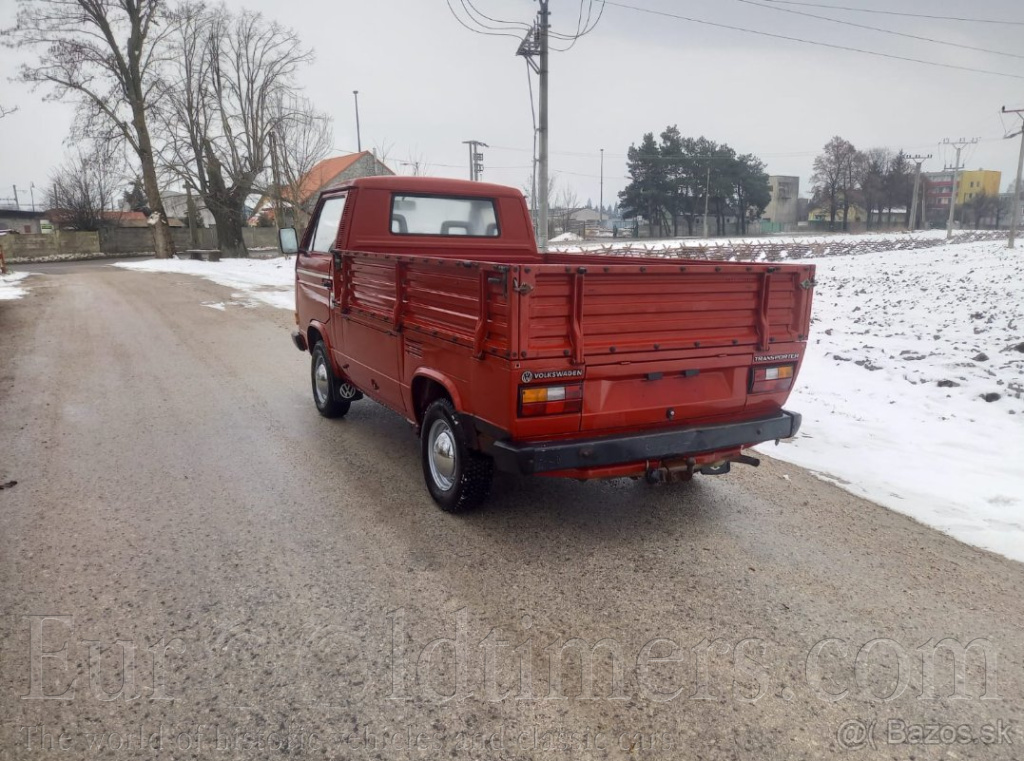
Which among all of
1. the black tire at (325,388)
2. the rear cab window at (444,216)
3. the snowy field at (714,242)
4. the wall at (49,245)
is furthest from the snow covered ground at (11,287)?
the wall at (49,245)

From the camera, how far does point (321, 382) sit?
674cm

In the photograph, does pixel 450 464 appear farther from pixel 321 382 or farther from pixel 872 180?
pixel 872 180

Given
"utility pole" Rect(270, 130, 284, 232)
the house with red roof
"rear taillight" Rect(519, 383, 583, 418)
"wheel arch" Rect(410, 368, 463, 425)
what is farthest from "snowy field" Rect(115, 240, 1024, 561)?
"utility pole" Rect(270, 130, 284, 232)

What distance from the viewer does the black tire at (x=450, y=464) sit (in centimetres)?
416

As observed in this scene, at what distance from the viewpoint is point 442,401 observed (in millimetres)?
4293

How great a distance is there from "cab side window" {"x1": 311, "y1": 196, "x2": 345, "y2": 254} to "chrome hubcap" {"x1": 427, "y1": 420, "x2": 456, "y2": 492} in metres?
2.31

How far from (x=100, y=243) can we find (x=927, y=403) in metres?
51.2

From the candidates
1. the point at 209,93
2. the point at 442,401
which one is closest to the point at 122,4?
the point at 209,93

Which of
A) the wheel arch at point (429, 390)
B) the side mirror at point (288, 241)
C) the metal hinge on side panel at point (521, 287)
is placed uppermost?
the side mirror at point (288, 241)

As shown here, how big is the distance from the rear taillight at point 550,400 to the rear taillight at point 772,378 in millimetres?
1269

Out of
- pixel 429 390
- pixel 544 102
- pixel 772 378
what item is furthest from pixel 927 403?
pixel 544 102

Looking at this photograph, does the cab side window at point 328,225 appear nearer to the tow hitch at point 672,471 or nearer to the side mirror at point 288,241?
the side mirror at point 288,241

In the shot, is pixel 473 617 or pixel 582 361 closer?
pixel 473 617

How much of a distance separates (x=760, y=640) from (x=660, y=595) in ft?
1.77
